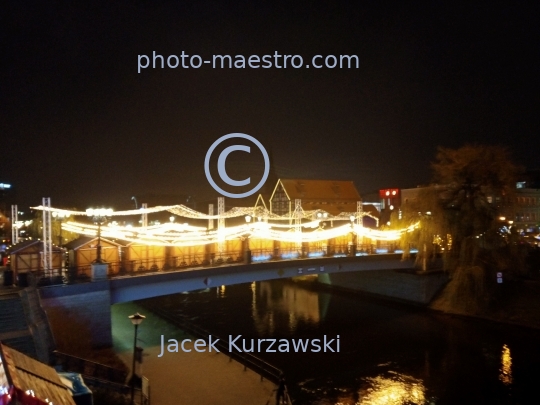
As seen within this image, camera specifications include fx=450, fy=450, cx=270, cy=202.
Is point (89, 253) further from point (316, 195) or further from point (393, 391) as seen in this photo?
point (316, 195)

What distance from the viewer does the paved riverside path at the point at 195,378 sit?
10927 millimetres

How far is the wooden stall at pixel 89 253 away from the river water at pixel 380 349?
5031 mm

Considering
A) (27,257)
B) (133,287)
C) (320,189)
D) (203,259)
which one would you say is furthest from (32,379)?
(320,189)

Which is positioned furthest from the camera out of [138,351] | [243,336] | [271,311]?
[271,311]

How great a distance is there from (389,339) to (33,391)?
1485cm

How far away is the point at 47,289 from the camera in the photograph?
43.6 ft

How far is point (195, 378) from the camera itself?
39.9 ft

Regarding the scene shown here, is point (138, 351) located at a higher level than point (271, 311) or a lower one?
higher

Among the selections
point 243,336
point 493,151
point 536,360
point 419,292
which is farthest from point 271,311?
point 493,151

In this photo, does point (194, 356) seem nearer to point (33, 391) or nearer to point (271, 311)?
point (33, 391)

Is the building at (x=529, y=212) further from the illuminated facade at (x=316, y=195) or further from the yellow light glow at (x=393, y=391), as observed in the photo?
the yellow light glow at (x=393, y=391)

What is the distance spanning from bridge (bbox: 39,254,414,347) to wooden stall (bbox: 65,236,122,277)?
1110mm

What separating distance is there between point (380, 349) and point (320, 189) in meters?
24.7

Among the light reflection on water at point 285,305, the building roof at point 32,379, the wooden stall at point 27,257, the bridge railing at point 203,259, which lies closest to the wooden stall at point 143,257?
the bridge railing at point 203,259
